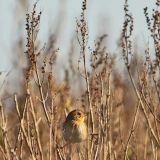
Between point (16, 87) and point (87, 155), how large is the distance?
412 cm

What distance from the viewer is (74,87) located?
231 inches

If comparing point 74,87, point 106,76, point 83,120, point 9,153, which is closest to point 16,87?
point 74,87

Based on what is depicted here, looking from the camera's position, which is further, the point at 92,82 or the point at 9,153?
the point at 92,82

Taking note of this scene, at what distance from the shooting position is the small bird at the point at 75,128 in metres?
4.84

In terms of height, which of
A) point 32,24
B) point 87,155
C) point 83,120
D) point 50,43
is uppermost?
point 50,43

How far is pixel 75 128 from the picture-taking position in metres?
5.05

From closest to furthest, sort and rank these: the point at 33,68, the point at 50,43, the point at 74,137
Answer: the point at 33,68 → the point at 74,137 → the point at 50,43

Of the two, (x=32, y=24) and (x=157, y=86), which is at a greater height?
(x=32, y=24)

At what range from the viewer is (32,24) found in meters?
3.48

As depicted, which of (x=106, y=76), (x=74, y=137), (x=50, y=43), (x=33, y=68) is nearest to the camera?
(x=33, y=68)

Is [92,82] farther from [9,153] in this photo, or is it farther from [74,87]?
[74,87]

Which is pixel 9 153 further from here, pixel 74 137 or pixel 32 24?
pixel 74 137

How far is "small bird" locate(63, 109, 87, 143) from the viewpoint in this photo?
15.9ft

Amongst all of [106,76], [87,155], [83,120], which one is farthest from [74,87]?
[87,155]
